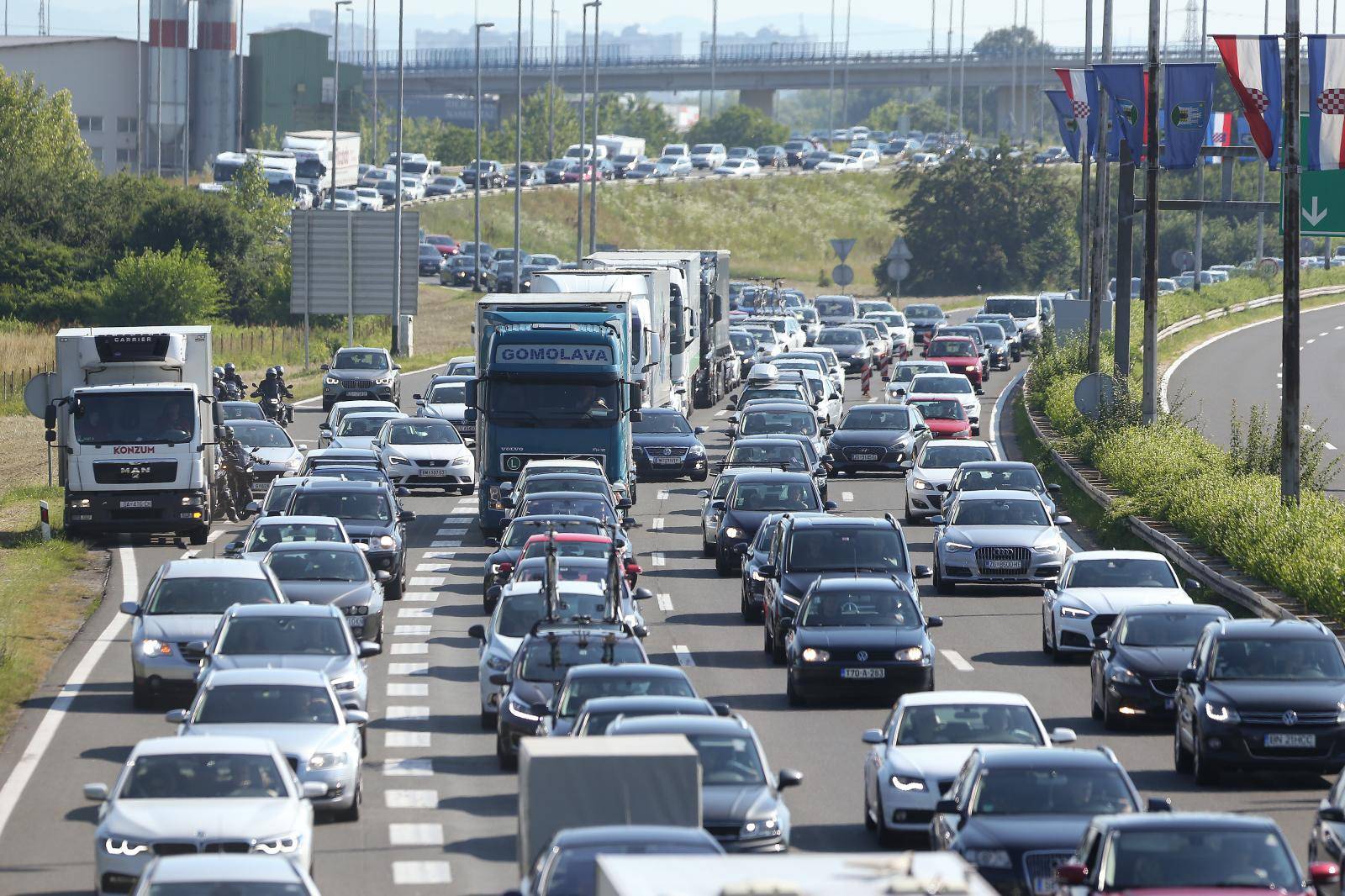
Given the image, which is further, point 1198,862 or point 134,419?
point 134,419

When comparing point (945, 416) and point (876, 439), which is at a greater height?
point (945, 416)

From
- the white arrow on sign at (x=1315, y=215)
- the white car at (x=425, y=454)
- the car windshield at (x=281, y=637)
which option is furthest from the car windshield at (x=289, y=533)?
the white arrow on sign at (x=1315, y=215)

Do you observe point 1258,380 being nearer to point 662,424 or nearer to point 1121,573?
point 662,424

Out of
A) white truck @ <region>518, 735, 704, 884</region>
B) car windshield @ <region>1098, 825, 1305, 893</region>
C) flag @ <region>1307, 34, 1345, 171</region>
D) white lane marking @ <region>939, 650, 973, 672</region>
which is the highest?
flag @ <region>1307, 34, 1345, 171</region>

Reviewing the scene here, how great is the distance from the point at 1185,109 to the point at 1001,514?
1275 centimetres

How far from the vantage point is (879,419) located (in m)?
49.9

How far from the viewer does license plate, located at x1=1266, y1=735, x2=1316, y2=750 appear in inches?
826

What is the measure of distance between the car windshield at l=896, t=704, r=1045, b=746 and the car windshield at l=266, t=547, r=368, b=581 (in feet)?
37.0

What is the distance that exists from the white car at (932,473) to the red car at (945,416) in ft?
28.6

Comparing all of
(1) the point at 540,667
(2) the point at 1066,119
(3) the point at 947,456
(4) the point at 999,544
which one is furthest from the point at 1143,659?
(2) the point at 1066,119

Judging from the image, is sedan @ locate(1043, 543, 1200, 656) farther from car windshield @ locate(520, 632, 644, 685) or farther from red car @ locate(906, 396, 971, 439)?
red car @ locate(906, 396, 971, 439)

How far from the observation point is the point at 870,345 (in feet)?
252

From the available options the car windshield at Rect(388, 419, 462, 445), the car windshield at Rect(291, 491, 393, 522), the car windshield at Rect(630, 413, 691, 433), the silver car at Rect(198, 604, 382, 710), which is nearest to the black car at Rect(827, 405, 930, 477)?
the car windshield at Rect(630, 413, 691, 433)

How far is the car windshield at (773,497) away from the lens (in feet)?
121
